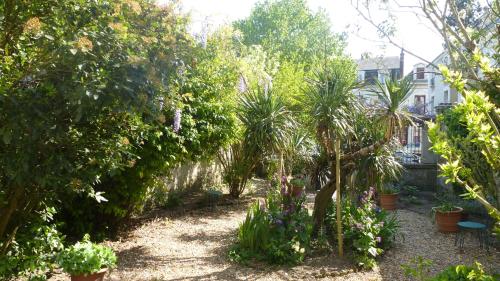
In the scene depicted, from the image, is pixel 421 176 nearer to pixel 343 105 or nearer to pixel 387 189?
pixel 387 189

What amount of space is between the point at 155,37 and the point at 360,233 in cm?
381

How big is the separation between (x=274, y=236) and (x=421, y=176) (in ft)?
22.1

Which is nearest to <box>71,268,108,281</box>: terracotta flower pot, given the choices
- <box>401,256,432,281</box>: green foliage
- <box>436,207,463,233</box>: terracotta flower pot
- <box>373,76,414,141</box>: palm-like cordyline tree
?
<box>401,256,432,281</box>: green foliage

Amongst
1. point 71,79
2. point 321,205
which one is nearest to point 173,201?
point 321,205

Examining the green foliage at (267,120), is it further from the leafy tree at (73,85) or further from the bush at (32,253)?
the bush at (32,253)

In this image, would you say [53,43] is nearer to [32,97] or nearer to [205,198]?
[32,97]

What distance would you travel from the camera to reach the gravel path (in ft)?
15.6

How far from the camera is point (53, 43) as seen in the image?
304 cm

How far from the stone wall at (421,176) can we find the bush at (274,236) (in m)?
5.80

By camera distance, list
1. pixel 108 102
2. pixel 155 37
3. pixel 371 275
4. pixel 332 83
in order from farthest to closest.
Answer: pixel 332 83
pixel 371 275
pixel 155 37
pixel 108 102

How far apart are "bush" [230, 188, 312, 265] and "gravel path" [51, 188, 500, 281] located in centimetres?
18

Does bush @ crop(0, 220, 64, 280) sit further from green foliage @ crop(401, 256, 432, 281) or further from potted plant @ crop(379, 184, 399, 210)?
potted plant @ crop(379, 184, 399, 210)

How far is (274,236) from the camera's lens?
18.0ft

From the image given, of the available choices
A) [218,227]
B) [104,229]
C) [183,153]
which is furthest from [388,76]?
[104,229]
